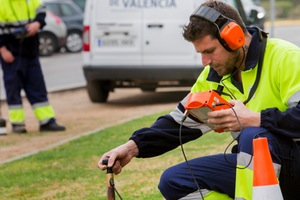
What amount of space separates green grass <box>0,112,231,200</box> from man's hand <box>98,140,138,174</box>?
5.84ft

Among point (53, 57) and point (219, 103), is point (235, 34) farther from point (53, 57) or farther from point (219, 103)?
point (53, 57)

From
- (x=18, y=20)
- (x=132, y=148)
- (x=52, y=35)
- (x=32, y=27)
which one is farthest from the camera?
(x=52, y=35)

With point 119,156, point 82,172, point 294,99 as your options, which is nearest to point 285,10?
point 82,172

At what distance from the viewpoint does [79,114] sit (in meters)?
13.6

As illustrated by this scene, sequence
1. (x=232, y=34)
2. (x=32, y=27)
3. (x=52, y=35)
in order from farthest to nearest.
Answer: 1. (x=52, y=35)
2. (x=32, y=27)
3. (x=232, y=34)

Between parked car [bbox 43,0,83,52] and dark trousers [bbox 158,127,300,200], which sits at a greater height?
dark trousers [bbox 158,127,300,200]

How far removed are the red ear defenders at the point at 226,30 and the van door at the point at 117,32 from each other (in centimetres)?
951

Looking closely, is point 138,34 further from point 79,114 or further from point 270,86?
point 270,86

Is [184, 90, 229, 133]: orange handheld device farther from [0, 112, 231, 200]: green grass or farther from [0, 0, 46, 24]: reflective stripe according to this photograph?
[0, 0, 46, 24]: reflective stripe

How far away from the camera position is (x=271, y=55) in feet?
15.7

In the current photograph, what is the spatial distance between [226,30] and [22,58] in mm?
7428

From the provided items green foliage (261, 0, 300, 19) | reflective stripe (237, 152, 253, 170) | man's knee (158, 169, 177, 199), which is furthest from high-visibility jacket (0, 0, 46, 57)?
green foliage (261, 0, 300, 19)

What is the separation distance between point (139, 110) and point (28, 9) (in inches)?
100

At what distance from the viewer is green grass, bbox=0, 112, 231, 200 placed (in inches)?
296
